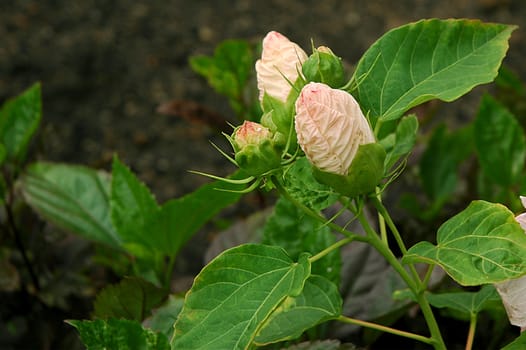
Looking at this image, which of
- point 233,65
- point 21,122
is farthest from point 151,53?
point 21,122

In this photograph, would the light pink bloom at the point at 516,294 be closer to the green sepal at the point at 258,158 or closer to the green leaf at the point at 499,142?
the green sepal at the point at 258,158

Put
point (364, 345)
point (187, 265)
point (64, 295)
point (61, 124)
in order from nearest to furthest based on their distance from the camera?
point (364, 345) → point (64, 295) → point (187, 265) → point (61, 124)

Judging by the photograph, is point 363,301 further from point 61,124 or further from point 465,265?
point 61,124

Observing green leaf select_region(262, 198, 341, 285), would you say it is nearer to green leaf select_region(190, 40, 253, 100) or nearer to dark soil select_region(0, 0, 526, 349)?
green leaf select_region(190, 40, 253, 100)

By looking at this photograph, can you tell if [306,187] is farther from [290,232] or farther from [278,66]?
[290,232]

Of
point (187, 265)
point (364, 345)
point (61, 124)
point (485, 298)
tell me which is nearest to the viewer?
point (485, 298)

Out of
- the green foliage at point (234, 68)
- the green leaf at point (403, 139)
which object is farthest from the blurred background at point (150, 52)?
the green leaf at point (403, 139)

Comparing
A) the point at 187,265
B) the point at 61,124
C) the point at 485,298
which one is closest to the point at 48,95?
the point at 61,124
